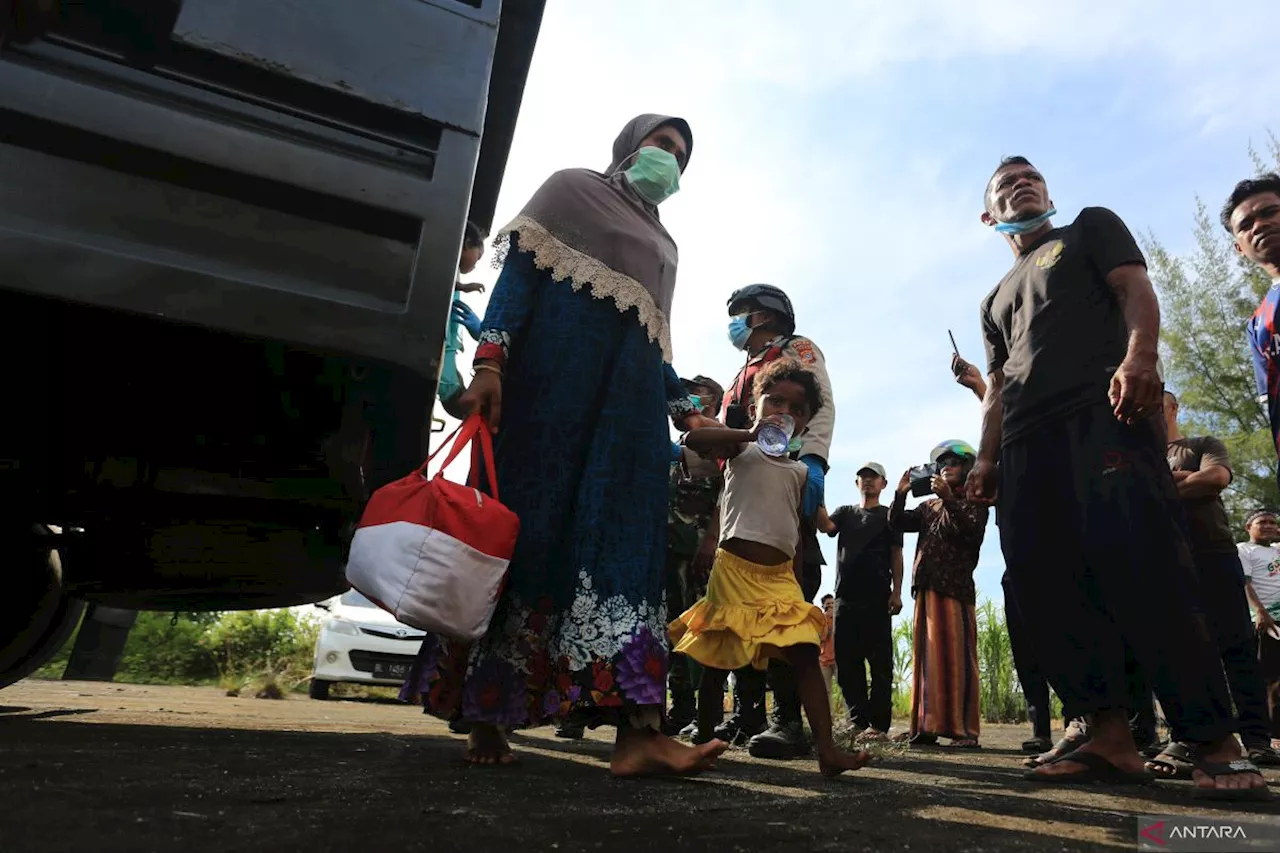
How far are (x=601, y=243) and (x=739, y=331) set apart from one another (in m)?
1.77

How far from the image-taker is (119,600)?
10.5ft

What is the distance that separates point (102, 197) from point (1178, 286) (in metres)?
18.5

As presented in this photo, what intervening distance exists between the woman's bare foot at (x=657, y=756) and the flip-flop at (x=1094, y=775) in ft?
3.68

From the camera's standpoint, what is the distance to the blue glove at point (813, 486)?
3.10 m

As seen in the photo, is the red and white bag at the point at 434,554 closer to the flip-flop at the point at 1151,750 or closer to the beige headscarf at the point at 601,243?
the beige headscarf at the point at 601,243

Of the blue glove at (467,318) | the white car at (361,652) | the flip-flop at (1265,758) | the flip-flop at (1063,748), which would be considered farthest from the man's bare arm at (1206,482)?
the white car at (361,652)

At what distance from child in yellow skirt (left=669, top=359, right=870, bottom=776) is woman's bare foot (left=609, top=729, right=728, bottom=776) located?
465 millimetres

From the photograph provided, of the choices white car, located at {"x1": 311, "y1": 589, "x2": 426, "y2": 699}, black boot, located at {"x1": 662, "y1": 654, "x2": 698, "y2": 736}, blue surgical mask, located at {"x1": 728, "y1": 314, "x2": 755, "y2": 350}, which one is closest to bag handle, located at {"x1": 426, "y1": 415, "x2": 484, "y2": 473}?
blue surgical mask, located at {"x1": 728, "y1": 314, "x2": 755, "y2": 350}

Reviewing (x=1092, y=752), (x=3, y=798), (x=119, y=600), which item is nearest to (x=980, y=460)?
(x=1092, y=752)

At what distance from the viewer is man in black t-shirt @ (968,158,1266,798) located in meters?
2.21

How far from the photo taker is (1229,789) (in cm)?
200

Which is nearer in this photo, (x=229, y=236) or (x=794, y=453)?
(x=229, y=236)

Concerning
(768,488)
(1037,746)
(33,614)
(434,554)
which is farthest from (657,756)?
(1037,746)

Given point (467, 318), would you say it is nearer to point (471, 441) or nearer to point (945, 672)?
point (471, 441)
